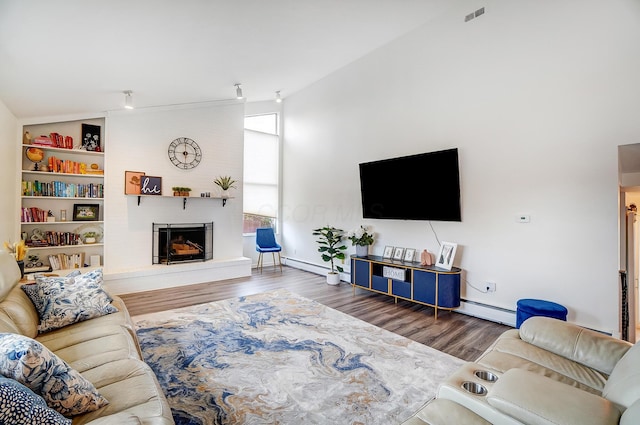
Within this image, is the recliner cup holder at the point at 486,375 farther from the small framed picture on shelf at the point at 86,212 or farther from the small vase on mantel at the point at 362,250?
the small framed picture on shelf at the point at 86,212

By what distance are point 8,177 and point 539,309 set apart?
6326 millimetres

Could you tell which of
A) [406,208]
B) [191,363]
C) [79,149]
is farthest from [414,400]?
[79,149]

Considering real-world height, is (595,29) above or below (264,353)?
above

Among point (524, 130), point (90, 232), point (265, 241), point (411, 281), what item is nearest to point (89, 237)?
point (90, 232)

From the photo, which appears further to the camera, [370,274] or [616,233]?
[370,274]

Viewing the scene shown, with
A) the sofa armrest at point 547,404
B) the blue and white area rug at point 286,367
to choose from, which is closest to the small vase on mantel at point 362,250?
the blue and white area rug at point 286,367

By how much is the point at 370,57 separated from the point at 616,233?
4031mm

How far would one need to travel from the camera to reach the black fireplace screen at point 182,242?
5211mm

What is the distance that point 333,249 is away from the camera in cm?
536

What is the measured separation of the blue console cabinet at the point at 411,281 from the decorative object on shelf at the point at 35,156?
4.76 meters

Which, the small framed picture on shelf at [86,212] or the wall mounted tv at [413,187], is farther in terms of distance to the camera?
the small framed picture on shelf at [86,212]

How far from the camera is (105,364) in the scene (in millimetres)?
1670

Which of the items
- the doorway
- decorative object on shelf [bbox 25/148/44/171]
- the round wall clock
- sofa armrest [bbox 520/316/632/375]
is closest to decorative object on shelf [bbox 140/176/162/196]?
the round wall clock

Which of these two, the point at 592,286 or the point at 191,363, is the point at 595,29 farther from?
the point at 191,363
